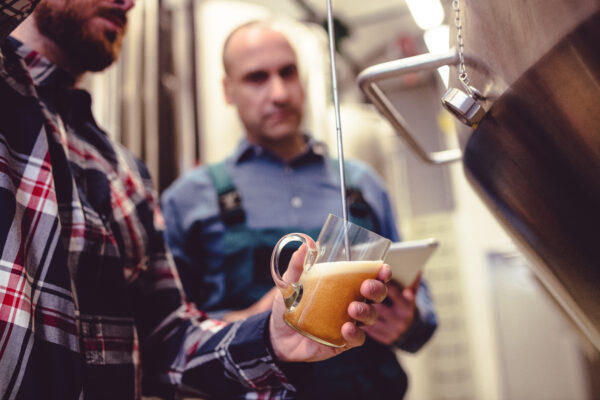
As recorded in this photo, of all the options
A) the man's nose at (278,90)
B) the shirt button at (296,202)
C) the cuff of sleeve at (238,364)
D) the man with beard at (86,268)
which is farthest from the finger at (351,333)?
the man's nose at (278,90)

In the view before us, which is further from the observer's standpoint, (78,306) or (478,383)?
(478,383)

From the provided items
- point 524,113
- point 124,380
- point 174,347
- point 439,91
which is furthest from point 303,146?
point 439,91

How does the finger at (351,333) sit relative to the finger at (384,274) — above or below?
below

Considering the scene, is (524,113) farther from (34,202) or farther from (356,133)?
(356,133)

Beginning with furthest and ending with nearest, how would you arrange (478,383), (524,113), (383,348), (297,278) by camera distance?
(478,383)
(383,348)
(297,278)
(524,113)

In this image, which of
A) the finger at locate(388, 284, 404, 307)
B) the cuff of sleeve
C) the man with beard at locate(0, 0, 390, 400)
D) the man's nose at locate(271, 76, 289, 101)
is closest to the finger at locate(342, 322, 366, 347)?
the man with beard at locate(0, 0, 390, 400)

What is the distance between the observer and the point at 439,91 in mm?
3662

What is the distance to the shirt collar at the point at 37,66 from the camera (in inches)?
27.5

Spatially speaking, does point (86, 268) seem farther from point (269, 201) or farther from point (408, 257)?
point (269, 201)

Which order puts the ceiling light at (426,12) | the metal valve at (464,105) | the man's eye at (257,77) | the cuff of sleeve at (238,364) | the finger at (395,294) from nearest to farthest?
the metal valve at (464,105) < the cuff of sleeve at (238,364) < the finger at (395,294) < the man's eye at (257,77) < the ceiling light at (426,12)

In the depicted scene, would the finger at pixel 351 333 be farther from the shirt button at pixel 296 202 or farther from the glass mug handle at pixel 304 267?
the shirt button at pixel 296 202

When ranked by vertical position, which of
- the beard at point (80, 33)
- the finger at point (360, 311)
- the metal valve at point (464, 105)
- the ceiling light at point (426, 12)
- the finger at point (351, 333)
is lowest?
the finger at point (351, 333)

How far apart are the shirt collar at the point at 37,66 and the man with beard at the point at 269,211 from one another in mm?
536

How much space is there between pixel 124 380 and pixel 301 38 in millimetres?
1556
